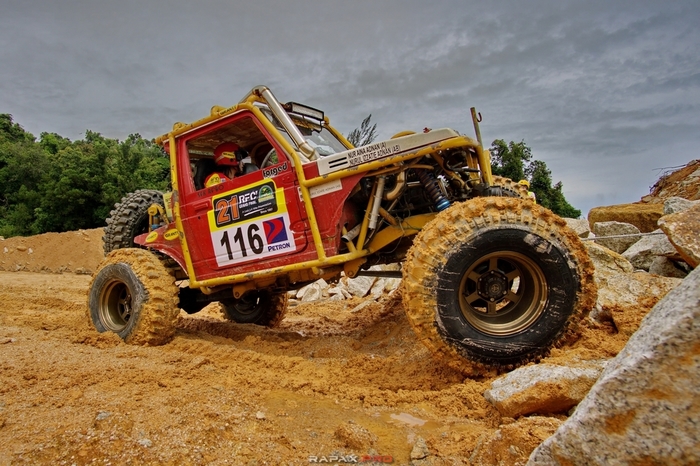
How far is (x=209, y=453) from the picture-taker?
232cm

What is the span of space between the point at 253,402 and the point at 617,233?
7.44 meters

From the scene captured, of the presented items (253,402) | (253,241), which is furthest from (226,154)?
(253,402)

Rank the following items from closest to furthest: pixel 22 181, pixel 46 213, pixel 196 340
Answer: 1. pixel 196 340
2. pixel 46 213
3. pixel 22 181

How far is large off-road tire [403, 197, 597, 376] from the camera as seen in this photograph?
303 centimetres

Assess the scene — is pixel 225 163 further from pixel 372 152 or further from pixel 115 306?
pixel 115 306

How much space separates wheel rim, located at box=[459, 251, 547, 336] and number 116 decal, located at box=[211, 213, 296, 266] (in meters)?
1.62

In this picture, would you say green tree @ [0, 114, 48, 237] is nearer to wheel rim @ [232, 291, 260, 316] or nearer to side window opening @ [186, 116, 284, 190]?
wheel rim @ [232, 291, 260, 316]

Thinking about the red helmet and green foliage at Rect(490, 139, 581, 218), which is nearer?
Answer: the red helmet

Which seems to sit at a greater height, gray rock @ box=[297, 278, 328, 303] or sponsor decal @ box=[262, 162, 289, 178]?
sponsor decal @ box=[262, 162, 289, 178]

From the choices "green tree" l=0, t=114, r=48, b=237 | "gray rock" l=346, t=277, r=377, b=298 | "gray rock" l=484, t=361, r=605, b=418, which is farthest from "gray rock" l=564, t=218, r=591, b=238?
"green tree" l=0, t=114, r=48, b=237

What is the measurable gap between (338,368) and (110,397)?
157 centimetres

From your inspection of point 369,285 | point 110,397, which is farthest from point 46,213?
point 110,397

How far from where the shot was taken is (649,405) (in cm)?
134

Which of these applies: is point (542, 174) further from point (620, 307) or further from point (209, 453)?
point (209, 453)
